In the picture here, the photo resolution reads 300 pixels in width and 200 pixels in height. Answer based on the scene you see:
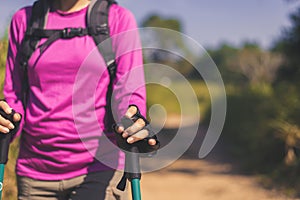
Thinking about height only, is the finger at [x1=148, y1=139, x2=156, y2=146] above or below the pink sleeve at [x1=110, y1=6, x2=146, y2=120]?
below

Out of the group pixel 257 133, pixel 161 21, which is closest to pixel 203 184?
pixel 257 133

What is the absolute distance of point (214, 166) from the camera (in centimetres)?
1359

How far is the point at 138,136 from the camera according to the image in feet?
5.96

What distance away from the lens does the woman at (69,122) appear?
211cm

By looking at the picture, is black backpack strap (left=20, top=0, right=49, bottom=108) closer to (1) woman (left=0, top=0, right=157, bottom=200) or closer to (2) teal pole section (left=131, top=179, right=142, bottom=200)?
(1) woman (left=0, top=0, right=157, bottom=200)

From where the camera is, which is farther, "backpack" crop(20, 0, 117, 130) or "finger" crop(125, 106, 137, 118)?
"backpack" crop(20, 0, 117, 130)

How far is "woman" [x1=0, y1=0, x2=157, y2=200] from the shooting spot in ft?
6.93

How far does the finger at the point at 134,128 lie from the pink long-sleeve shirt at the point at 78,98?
0.28m

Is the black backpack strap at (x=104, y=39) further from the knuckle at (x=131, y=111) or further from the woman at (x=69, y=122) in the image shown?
the knuckle at (x=131, y=111)

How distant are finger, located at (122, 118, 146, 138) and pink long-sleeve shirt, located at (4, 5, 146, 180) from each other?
277 mm

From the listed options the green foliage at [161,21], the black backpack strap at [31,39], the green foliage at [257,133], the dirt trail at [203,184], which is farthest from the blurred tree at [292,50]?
the green foliage at [161,21]

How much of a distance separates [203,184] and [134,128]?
363 inches

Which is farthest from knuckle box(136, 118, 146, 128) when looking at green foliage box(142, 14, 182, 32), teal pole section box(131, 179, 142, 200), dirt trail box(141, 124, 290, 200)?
green foliage box(142, 14, 182, 32)

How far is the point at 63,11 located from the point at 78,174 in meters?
0.65
